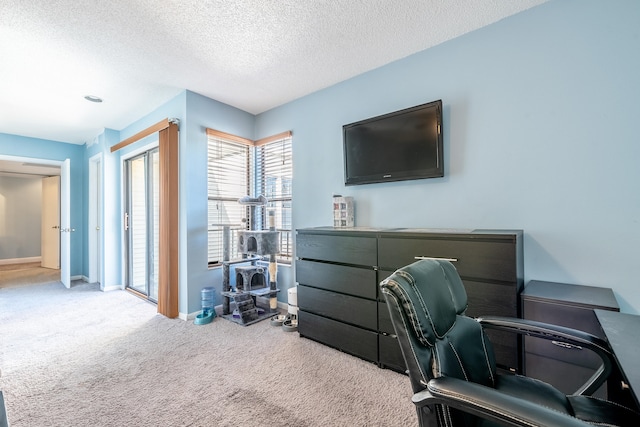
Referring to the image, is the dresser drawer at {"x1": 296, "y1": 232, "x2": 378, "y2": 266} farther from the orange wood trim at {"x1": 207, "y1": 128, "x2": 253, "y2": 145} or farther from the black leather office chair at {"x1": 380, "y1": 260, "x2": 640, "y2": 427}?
the orange wood trim at {"x1": 207, "y1": 128, "x2": 253, "y2": 145}

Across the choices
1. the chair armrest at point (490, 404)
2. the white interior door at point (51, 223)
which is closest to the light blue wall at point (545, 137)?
the chair armrest at point (490, 404)

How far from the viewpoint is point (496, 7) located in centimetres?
188

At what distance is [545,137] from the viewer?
1854 mm

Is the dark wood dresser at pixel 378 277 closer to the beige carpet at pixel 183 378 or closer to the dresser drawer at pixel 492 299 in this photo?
the dresser drawer at pixel 492 299

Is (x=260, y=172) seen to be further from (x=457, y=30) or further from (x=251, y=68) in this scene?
(x=457, y=30)

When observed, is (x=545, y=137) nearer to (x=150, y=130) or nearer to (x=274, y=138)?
(x=274, y=138)

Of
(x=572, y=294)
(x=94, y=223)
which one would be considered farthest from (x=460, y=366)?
(x=94, y=223)

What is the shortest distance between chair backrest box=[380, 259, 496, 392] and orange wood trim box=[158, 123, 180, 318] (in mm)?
2847

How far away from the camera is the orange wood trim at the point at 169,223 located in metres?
3.07

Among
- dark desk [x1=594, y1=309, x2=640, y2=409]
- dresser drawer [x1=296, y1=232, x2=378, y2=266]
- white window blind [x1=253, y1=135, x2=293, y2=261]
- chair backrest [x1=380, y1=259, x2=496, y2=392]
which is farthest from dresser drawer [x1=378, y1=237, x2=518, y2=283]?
white window blind [x1=253, y1=135, x2=293, y2=261]

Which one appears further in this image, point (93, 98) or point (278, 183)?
point (278, 183)

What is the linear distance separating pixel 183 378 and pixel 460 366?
6.16 feet

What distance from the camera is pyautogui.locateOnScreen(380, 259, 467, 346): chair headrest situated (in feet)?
2.95

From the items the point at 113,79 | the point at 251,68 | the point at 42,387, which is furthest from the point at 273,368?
the point at 113,79
